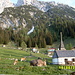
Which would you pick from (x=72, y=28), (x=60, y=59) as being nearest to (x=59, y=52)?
(x=60, y=59)

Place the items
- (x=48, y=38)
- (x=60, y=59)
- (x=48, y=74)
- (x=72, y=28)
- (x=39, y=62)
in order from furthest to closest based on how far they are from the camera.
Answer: (x=72, y=28) < (x=48, y=38) < (x=60, y=59) < (x=39, y=62) < (x=48, y=74)

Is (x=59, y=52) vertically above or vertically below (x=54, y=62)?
above

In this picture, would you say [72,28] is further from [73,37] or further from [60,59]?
[60,59]

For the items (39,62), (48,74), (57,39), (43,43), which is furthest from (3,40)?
(48,74)

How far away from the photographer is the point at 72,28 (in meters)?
161

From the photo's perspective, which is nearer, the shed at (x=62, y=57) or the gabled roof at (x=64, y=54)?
the shed at (x=62, y=57)

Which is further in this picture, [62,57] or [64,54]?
[64,54]

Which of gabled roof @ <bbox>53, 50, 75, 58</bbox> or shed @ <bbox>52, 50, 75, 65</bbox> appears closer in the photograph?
shed @ <bbox>52, 50, 75, 65</bbox>

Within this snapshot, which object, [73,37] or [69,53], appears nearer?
[69,53]

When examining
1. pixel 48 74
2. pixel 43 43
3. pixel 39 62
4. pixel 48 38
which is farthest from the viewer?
pixel 48 38

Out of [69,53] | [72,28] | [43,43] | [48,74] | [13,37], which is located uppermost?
[72,28]

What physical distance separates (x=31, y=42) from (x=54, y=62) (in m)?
88.2

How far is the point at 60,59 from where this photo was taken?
39469mm

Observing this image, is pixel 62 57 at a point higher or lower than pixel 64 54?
lower
